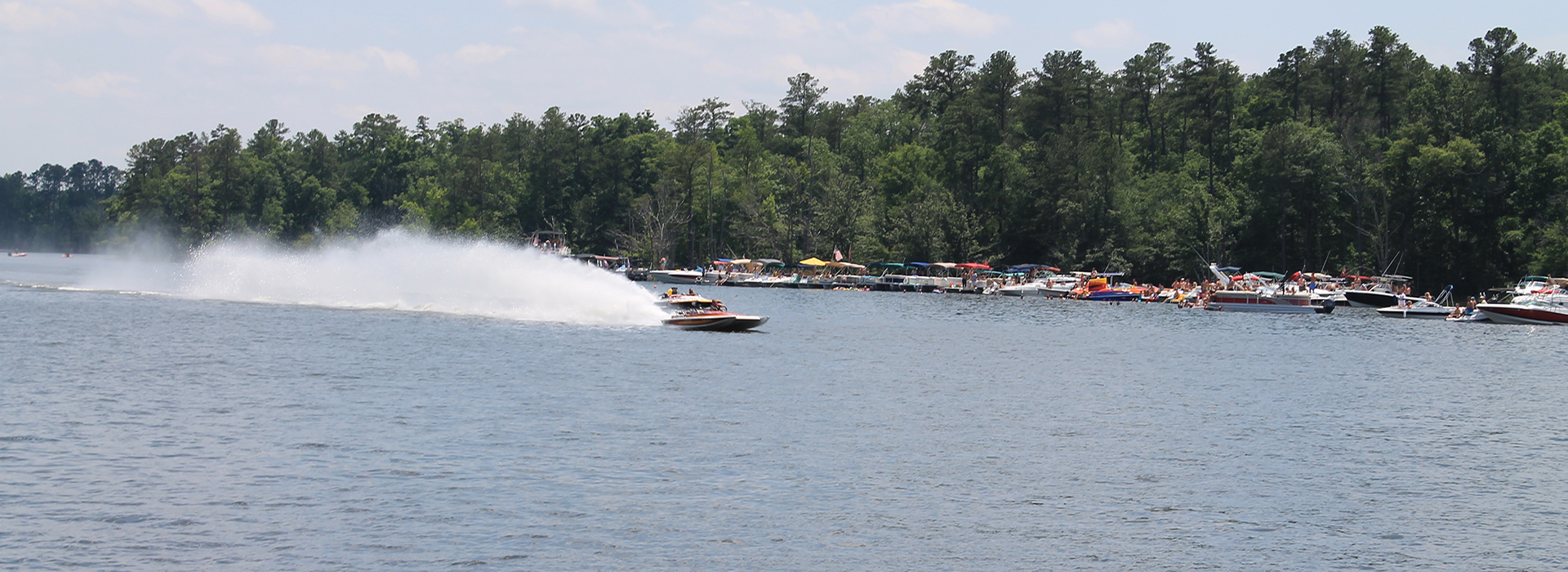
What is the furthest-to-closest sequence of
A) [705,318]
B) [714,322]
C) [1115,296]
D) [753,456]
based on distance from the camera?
[1115,296] → [714,322] → [705,318] → [753,456]

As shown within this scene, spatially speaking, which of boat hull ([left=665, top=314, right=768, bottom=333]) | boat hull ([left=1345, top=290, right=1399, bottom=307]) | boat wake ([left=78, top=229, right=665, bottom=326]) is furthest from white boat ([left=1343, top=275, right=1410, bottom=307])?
boat wake ([left=78, top=229, right=665, bottom=326])

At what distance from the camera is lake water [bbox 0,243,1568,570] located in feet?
66.9

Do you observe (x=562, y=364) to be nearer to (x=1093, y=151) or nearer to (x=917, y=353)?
(x=917, y=353)

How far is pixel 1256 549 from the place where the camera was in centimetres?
2097

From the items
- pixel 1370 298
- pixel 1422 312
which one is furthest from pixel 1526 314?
pixel 1370 298

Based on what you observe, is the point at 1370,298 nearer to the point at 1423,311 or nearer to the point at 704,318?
the point at 1423,311

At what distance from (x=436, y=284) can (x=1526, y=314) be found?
228 ft

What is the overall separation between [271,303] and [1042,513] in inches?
2638

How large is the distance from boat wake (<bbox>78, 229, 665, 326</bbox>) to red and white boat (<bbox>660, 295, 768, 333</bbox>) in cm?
166

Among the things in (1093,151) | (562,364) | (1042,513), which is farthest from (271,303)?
(1093,151)

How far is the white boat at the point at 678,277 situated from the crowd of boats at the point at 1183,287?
13cm

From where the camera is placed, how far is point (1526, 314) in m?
80.7

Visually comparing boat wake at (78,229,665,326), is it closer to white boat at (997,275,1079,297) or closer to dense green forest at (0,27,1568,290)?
white boat at (997,275,1079,297)

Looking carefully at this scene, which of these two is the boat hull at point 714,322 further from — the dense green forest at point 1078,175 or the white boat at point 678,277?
the white boat at point 678,277
